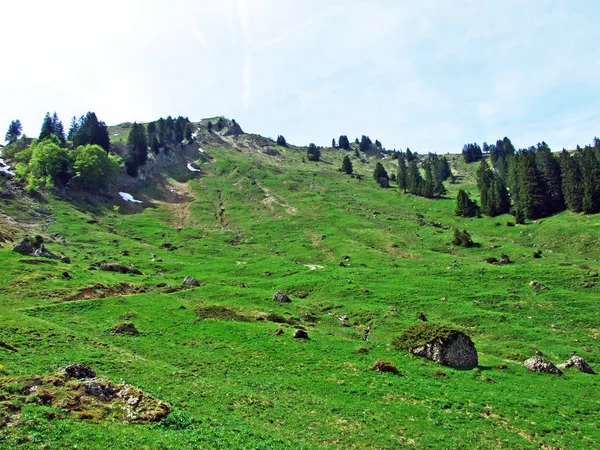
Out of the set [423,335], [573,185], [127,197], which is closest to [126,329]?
[423,335]

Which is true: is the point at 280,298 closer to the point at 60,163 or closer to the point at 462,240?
the point at 462,240

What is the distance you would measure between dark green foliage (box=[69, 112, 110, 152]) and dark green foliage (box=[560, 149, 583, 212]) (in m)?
186

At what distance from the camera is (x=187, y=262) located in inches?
3723

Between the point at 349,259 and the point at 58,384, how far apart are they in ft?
266

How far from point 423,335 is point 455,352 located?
3688 millimetres

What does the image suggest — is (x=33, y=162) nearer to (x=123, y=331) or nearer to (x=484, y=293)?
(x=123, y=331)

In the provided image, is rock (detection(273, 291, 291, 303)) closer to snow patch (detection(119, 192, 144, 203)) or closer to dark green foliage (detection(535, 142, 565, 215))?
dark green foliage (detection(535, 142, 565, 215))

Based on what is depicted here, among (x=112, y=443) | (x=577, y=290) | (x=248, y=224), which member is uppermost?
(x=248, y=224)

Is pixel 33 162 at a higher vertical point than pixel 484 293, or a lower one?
higher

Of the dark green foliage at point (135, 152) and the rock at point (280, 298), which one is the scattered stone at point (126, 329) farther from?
the dark green foliage at point (135, 152)

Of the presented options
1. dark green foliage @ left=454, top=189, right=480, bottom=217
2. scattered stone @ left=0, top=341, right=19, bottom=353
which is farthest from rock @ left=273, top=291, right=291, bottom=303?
dark green foliage @ left=454, top=189, right=480, bottom=217

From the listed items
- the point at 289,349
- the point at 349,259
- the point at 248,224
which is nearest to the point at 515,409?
the point at 289,349

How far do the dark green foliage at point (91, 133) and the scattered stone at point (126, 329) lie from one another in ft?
522

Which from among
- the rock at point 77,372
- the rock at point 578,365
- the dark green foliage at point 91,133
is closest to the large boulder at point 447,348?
the rock at point 578,365
